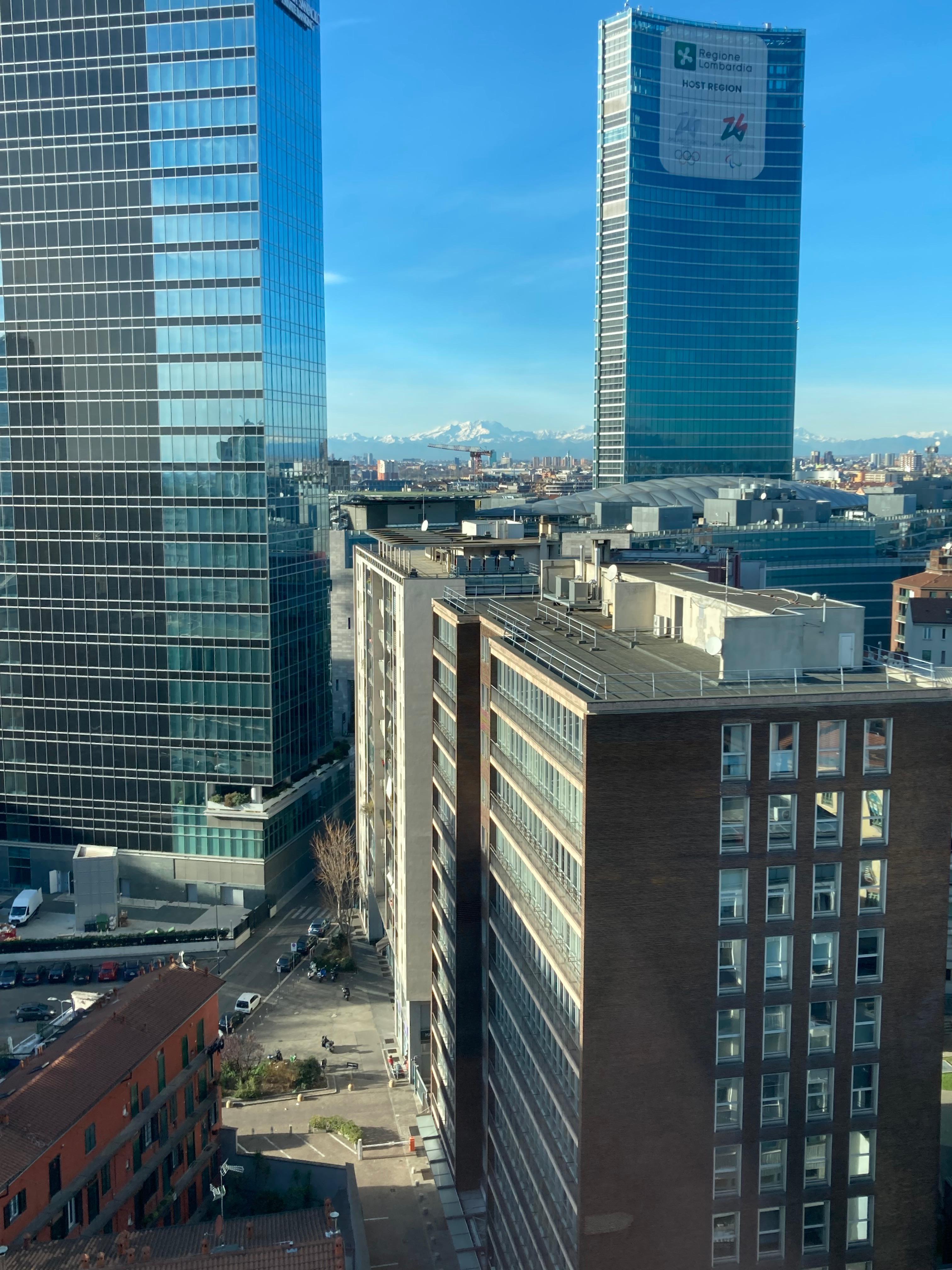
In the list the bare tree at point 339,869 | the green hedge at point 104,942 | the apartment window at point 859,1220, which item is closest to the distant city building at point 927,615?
the bare tree at point 339,869

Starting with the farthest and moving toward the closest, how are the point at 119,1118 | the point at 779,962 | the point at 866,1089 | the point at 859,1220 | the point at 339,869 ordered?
1. the point at 339,869
2. the point at 119,1118
3. the point at 859,1220
4. the point at 866,1089
5. the point at 779,962

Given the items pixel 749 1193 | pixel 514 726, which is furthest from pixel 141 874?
pixel 749 1193

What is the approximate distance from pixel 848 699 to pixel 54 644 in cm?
8024

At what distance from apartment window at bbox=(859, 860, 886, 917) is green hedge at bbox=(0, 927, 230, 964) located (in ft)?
206

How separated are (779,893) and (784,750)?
15.0 ft

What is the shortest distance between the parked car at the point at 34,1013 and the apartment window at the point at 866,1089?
58363mm

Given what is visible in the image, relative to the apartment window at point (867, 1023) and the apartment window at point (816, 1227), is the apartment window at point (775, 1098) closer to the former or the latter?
the apartment window at point (867, 1023)

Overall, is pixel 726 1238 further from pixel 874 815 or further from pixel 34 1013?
pixel 34 1013

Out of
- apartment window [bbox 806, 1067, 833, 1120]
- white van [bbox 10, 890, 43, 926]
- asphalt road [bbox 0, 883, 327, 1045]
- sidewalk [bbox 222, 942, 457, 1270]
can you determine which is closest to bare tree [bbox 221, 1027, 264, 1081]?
sidewalk [bbox 222, 942, 457, 1270]

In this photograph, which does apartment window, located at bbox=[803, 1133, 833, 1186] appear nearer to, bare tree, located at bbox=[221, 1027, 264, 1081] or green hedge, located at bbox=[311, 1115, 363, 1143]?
green hedge, located at bbox=[311, 1115, 363, 1143]

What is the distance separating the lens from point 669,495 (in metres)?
169

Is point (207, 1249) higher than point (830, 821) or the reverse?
the reverse

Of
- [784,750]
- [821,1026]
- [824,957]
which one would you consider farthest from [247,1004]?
[784,750]

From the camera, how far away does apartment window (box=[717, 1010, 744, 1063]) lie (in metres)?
34.3
